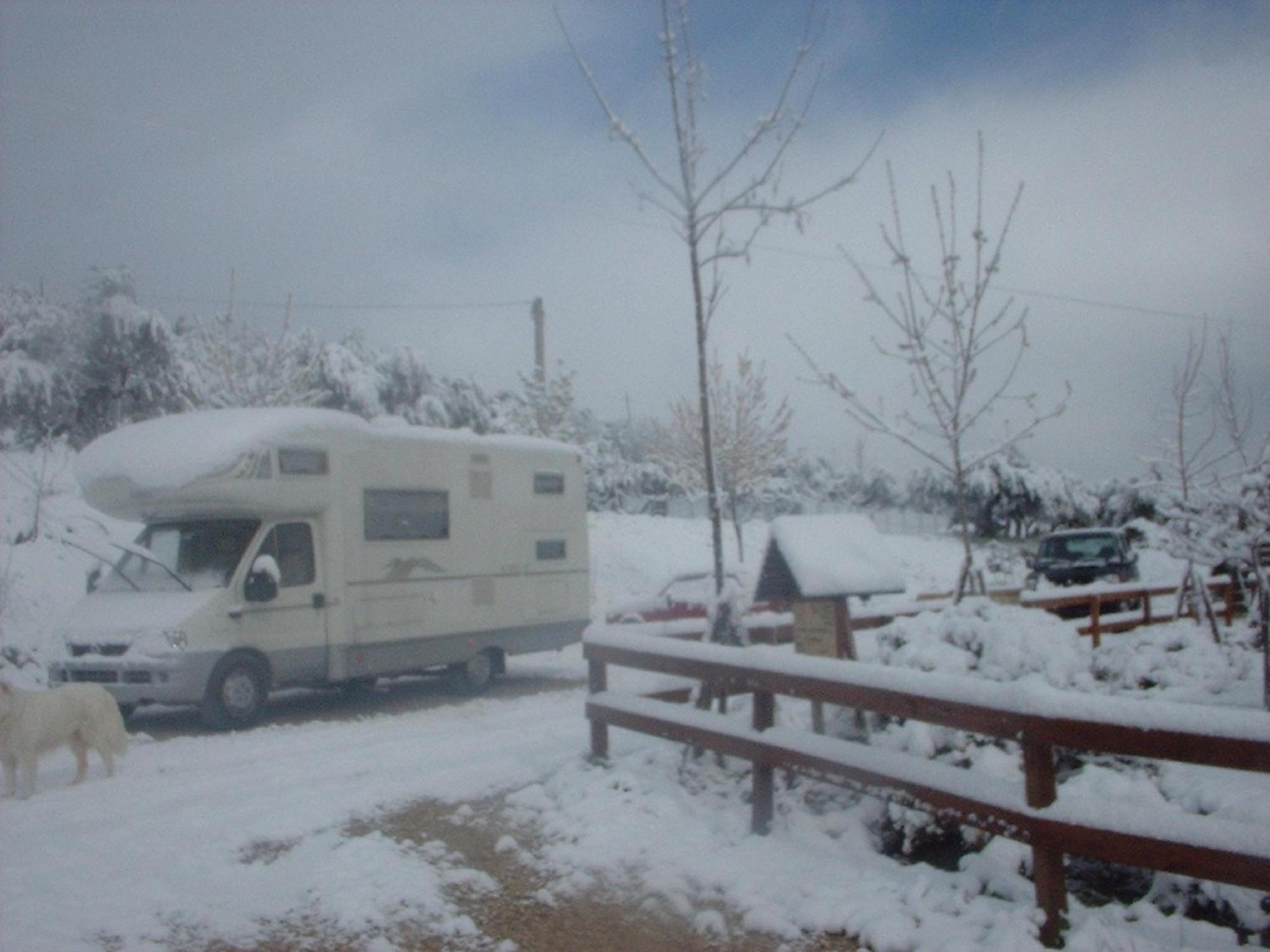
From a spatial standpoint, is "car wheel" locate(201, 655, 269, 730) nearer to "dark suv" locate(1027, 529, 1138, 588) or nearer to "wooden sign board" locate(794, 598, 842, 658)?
"wooden sign board" locate(794, 598, 842, 658)

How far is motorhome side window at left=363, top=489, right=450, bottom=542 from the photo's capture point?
474 inches

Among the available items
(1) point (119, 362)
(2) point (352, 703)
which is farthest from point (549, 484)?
(1) point (119, 362)

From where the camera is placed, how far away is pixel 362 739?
9320 mm

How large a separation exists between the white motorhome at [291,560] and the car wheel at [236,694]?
0.06ft

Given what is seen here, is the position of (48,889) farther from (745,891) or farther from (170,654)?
(170,654)

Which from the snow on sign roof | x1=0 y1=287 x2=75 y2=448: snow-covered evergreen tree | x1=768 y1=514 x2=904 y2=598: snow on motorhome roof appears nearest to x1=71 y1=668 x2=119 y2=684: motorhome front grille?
x1=0 y1=287 x2=75 y2=448: snow-covered evergreen tree

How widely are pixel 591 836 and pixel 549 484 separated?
29.0 ft

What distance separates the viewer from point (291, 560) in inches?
445

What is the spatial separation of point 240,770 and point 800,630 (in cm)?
440

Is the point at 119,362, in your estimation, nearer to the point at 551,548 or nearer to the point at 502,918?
the point at 551,548

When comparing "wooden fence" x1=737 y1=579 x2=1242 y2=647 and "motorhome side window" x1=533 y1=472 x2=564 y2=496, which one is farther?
"motorhome side window" x1=533 y1=472 x2=564 y2=496

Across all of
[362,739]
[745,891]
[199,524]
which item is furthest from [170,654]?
[745,891]

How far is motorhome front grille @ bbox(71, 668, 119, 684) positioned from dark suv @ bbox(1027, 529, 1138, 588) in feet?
51.2

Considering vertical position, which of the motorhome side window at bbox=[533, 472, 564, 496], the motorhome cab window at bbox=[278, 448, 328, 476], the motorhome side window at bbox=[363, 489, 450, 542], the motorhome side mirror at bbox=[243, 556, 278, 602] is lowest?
the motorhome side mirror at bbox=[243, 556, 278, 602]
